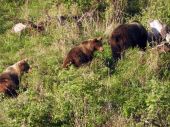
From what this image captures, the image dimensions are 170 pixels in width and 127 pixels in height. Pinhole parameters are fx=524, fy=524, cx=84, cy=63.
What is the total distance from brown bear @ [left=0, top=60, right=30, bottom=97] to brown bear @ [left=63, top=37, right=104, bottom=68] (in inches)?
41.4

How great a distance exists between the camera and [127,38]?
43.2ft

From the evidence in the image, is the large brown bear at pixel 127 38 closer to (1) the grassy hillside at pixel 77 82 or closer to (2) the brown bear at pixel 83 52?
(1) the grassy hillside at pixel 77 82

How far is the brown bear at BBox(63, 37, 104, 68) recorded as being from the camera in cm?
1255

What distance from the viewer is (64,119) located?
31.3 ft

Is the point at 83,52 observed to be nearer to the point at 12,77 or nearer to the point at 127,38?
the point at 127,38

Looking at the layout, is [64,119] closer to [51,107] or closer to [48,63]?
[51,107]

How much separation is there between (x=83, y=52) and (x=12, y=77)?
6.11 ft

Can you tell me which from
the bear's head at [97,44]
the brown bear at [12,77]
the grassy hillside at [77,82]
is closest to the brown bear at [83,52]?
the bear's head at [97,44]

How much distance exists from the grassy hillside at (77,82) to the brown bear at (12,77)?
185mm

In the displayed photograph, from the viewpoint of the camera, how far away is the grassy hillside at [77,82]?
934 cm

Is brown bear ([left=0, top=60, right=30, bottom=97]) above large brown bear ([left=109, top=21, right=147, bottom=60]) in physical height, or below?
below

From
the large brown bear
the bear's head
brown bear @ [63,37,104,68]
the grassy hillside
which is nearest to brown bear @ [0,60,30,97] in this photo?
the grassy hillside

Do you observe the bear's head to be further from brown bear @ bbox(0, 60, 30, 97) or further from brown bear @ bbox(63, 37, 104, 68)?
brown bear @ bbox(0, 60, 30, 97)

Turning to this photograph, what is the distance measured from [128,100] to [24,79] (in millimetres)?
3269
